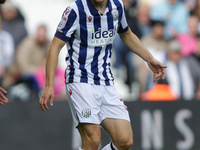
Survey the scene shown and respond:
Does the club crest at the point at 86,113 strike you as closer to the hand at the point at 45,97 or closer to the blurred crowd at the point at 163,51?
the hand at the point at 45,97

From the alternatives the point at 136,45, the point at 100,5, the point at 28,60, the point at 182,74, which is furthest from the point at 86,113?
the point at 182,74

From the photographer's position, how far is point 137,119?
7.18 metres

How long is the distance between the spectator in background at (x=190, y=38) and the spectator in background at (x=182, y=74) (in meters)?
0.27

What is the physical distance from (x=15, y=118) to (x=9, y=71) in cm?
108

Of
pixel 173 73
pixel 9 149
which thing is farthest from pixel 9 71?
pixel 173 73

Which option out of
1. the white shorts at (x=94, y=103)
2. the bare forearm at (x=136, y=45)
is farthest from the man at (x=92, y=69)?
the bare forearm at (x=136, y=45)

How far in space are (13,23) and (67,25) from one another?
13.9ft

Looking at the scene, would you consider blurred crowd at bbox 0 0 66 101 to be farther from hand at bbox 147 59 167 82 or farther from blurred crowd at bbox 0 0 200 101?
hand at bbox 147 59 167 82

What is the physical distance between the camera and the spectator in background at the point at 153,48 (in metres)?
7.65

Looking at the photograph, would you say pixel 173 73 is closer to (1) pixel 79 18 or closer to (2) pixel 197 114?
(2) pixel 197 114

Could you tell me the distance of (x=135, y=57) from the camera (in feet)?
25.8

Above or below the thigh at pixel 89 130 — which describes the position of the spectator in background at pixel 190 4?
above

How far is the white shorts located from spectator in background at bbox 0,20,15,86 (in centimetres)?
359

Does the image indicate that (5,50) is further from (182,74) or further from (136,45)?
(136,45)
